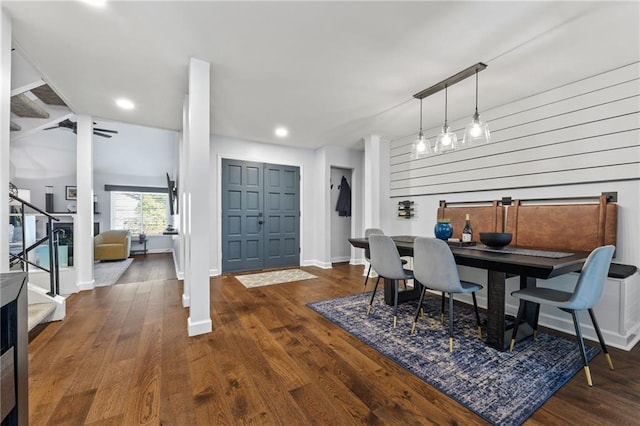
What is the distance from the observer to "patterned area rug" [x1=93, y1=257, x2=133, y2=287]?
14.2 feet

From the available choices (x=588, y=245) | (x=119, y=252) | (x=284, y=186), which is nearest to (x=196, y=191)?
(x=284, y=186)

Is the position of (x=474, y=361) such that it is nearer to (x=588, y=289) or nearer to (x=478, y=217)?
(x=588, y=289)

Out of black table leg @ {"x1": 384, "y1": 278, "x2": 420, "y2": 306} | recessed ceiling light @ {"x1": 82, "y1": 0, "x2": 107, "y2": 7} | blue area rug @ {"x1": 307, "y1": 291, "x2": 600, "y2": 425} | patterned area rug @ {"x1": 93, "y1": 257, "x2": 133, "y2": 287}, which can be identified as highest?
recessed ceiling light @ {"x1": 82, "y1": 0, "x2": 107, "y2": 7}

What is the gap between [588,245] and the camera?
256 centimetres

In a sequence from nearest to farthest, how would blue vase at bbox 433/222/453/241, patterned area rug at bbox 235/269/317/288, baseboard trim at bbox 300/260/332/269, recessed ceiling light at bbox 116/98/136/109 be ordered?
blue vase at bbox 433/222/453/241
recessed ceiling light at bbox 116/98/136/109
patterned area rug at bbox 235/269/317/288
baseboard trim at bbox 300/260/332/269

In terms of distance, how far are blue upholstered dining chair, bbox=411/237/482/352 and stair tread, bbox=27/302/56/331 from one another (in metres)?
3.39

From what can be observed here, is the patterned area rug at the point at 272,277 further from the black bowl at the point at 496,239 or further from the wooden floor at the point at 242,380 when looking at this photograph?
the black bowl at the point at 496,239

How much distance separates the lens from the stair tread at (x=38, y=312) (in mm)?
2324

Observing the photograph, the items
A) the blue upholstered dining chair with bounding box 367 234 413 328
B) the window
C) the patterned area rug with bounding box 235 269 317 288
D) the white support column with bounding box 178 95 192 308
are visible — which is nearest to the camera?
the blue upholstered dining chair with bounding box 367 234 413 328

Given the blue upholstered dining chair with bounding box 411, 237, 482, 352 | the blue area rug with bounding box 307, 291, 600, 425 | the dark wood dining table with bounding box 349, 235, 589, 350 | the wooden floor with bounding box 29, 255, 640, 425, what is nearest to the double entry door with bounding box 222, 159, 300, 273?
the wooden floor with bounding box 29, 255, 640, 425

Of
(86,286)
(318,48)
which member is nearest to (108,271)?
(86,286)

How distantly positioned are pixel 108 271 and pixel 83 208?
78.9 inches

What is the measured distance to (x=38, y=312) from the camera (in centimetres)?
247

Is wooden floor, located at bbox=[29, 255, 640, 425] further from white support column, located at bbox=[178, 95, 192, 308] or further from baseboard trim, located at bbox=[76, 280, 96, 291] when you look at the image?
baseboard trim, located at bbox=[76, 280, 96, 291]
